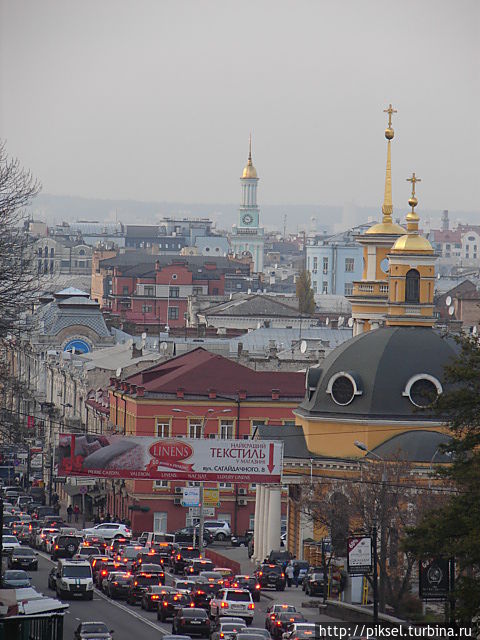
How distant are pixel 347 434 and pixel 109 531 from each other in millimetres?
11200

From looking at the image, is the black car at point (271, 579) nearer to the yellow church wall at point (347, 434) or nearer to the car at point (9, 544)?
the car at point (9, 544)

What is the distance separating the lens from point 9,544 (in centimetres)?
7131

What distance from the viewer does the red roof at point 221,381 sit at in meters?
89.9

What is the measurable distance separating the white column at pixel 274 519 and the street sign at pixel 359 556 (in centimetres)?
2210

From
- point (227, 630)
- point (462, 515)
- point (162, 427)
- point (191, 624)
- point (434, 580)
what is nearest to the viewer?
point (462, 515)

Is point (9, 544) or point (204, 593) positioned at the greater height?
point (204, 593)

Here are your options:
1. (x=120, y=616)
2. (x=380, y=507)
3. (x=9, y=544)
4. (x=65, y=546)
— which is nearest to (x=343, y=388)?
(x=65, y=546)

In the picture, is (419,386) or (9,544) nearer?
(9,544)

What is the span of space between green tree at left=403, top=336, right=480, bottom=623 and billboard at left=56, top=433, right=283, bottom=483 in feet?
88.8

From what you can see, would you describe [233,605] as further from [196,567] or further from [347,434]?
[347,434]

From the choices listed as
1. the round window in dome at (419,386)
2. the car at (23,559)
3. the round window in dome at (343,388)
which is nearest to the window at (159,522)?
the round window in dome at (343,388)

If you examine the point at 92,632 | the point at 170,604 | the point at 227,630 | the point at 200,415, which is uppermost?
the point at 200,415

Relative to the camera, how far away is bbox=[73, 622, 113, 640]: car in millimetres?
46531

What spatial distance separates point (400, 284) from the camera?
84.4 m
